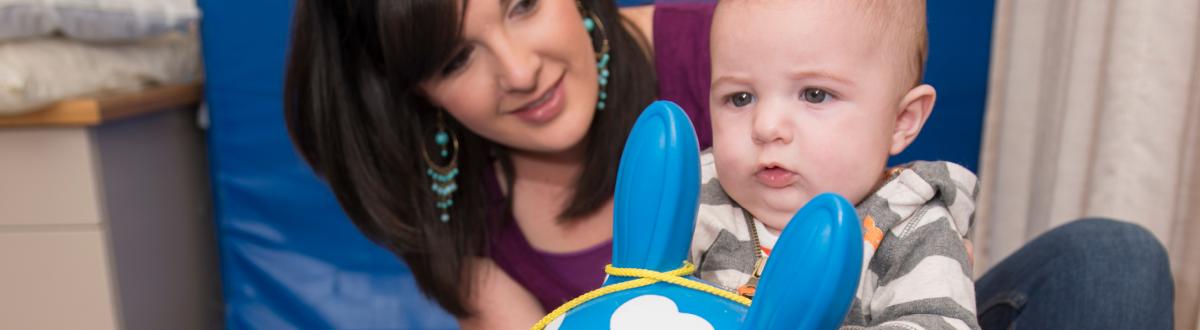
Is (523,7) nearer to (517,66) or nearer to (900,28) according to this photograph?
(517,66)

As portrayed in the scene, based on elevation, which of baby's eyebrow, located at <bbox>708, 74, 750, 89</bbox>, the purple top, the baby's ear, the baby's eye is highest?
baby's eyebrow, located at <bbox>708, 74, 750, 89</bbox>

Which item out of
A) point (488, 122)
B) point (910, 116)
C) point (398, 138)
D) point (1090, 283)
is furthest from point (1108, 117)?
point (398, 138)

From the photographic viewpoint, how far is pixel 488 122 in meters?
1.05

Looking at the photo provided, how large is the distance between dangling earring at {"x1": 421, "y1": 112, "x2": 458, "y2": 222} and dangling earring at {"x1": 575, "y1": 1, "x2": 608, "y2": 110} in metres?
0.21

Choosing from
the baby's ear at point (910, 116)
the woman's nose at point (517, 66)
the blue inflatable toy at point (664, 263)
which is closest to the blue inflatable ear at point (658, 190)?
the blue inflatable toy at point (664, 263)

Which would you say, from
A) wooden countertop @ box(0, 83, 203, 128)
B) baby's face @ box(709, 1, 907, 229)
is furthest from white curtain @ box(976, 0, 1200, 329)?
wooden countertop @ box(0, 83, 203, 128)

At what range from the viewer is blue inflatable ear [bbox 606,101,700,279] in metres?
0.57

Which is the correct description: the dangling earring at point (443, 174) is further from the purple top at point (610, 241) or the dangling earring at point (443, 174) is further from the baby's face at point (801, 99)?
the baby's face at point (801, 99)

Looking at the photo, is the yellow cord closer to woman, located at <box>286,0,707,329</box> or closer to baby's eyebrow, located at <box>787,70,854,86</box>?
baby's eyebrow, located at <box>787,70,854,86</box>

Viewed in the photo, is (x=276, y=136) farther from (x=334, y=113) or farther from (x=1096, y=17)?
(x=1096, y=17)

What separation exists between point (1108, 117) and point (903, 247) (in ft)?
1.86

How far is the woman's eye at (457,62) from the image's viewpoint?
1000mm

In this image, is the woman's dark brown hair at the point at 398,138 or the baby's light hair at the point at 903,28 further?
the woman's dark brown hair at the point at 398,138

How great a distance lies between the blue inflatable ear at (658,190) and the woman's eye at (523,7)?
0.44m
